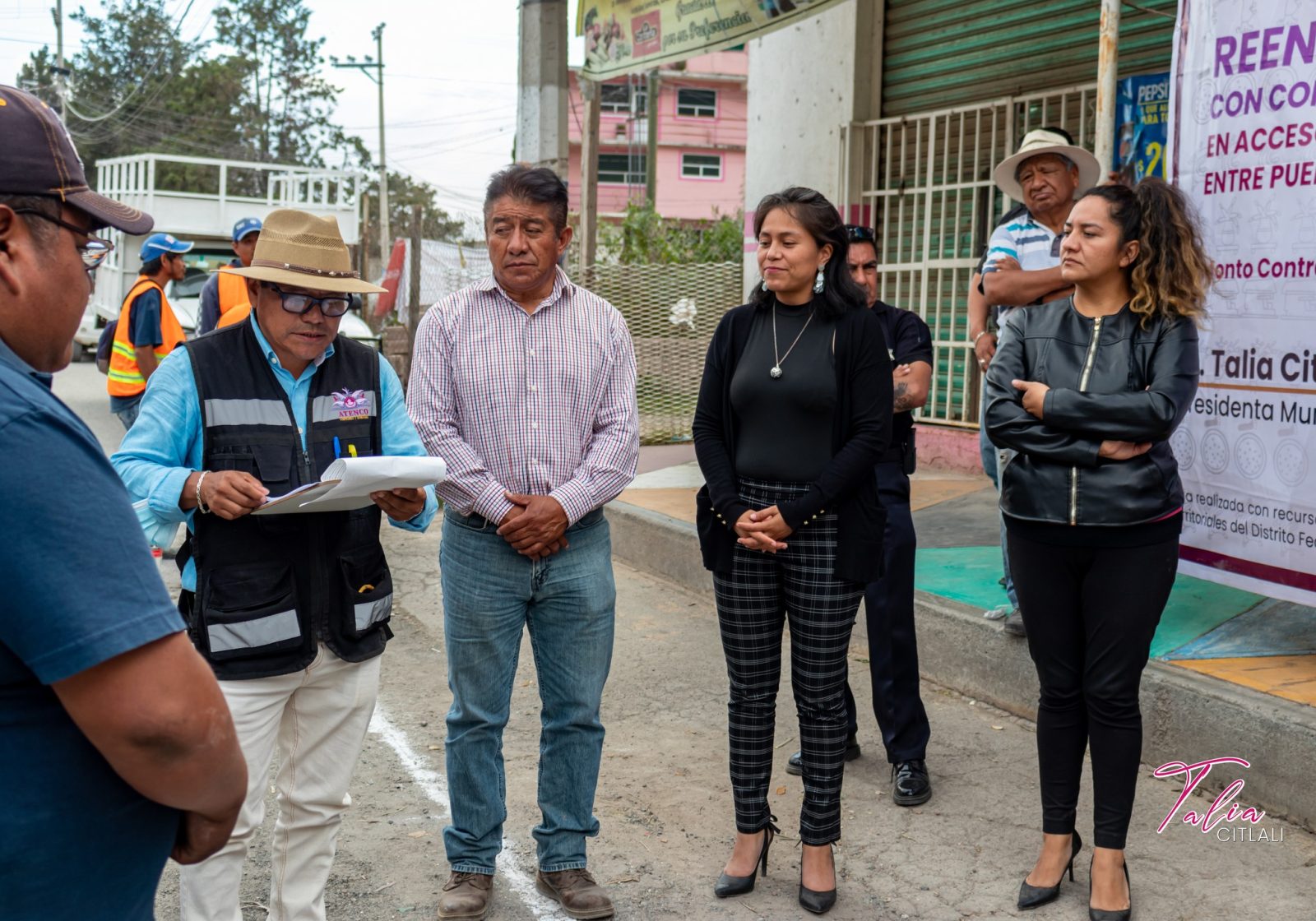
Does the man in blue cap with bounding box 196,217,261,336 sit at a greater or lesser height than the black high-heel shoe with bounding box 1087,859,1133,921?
greater

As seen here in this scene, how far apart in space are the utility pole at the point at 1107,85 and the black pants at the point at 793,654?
92.1 inches

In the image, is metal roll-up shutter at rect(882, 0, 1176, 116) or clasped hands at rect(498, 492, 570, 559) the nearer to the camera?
clasped hands at rect(498, 492, 570, 559)

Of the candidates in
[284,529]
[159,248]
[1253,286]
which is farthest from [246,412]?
[159,248]

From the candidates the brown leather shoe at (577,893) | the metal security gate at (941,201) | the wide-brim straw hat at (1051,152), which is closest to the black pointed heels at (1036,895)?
the brown leather shoe at (577,893)

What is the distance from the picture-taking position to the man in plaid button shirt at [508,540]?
3.69m

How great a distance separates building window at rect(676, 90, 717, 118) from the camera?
49625mm

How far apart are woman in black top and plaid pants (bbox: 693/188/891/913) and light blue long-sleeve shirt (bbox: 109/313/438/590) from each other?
133cm

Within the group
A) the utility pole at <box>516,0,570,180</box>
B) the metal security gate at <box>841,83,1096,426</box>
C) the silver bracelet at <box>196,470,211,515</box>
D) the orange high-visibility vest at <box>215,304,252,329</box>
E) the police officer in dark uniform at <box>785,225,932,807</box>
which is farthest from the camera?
the metal security gate at <box>841,83,1096,426</box>

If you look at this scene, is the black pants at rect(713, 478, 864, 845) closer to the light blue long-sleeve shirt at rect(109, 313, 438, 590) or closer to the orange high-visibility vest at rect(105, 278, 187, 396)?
the light blue long-sleeve shirt at rect(109, 313, 438, 590)

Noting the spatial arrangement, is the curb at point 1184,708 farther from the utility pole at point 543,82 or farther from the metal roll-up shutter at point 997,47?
the utility pole at point 543,82

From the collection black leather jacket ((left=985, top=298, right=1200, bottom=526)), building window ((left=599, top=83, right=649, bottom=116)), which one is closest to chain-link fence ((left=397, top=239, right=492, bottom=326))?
black leather jacket ((left=985, top=298, right=1200, bottom=526))

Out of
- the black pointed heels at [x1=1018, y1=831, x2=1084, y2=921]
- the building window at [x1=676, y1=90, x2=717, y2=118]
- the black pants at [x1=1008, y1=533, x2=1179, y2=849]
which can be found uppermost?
the building window at [x1=676, y1=90, x2=717, y2=118]

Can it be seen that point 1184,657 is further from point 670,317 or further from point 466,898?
point 670,317

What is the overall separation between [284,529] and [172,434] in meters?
0.35
